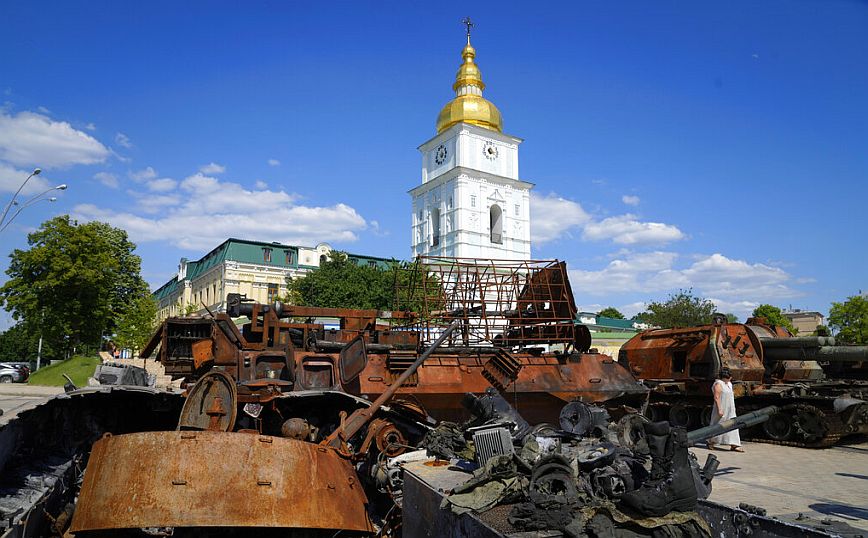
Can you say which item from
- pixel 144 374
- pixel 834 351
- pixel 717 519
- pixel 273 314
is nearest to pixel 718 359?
pixel 834 351

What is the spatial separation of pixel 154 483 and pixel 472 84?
175 feet

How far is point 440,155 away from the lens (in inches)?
2211

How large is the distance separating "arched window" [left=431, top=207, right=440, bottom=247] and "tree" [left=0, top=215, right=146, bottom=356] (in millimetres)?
25437

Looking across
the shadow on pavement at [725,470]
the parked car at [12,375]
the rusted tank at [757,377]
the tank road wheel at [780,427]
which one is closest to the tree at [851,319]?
the rusted tank at [757,377]

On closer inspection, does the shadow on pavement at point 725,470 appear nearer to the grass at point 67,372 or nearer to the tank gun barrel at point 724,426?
the tank gun barrel at point 724,426

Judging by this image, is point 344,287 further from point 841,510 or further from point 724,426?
point 841,510

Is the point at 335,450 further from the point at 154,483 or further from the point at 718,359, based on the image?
the point at 718,359

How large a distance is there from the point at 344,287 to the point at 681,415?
98.5 feet

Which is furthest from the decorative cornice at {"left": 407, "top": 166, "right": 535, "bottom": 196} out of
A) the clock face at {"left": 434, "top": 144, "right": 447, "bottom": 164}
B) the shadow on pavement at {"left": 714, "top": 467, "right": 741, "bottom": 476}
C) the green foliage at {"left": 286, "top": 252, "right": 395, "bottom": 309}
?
the shadow on pavement at {"left": 714, "top": 467, "right": 741, "bottom": 476}

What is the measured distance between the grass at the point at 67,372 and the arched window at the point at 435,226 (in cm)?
2919

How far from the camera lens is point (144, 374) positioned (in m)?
11.1

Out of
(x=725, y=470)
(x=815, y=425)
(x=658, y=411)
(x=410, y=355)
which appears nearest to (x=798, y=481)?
(x=725, y=470)

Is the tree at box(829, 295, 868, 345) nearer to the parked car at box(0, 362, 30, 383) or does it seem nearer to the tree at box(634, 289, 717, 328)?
the tree at box(634, 289, 717, 328)

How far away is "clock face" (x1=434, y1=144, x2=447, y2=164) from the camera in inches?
2190
